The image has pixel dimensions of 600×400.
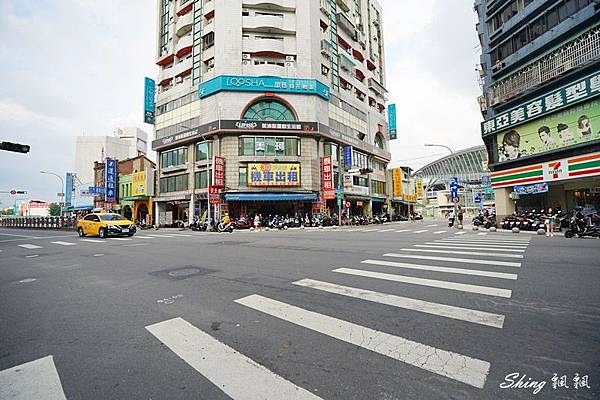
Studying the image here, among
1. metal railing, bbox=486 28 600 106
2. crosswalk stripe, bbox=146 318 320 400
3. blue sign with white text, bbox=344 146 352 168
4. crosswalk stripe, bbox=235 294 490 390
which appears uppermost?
metal railing, bbox=486 28 600 106

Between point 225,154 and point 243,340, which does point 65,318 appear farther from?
point 225,154

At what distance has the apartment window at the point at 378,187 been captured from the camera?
45975 millimetres

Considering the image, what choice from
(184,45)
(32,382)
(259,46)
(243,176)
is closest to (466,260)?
(32,382)

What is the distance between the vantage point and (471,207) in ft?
284

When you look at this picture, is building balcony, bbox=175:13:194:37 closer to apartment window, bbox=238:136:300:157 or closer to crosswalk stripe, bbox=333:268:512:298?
apartment window, bbox=238:136:300:157

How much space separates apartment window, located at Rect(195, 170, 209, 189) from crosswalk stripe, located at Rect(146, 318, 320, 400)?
31.5 meters

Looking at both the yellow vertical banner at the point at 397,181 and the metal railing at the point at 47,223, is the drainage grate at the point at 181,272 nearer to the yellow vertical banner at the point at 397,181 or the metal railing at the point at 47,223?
the metal railing at the point at 47,223

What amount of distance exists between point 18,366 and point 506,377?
417 cm

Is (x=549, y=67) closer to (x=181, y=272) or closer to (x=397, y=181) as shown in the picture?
(x=181, y=272)

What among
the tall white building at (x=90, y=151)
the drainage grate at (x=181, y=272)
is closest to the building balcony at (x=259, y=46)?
the drainage grate at (x=181, y=272)

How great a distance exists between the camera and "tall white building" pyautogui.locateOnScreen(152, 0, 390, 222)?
31.5 m

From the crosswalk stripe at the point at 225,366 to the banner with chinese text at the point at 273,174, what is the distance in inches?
1095

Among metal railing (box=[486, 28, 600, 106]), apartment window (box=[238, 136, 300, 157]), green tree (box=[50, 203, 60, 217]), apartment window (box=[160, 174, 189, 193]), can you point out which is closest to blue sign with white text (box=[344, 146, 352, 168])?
apartment window (box=[238, 136, 300, 157])

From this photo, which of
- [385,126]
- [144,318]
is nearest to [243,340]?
[144,318]
